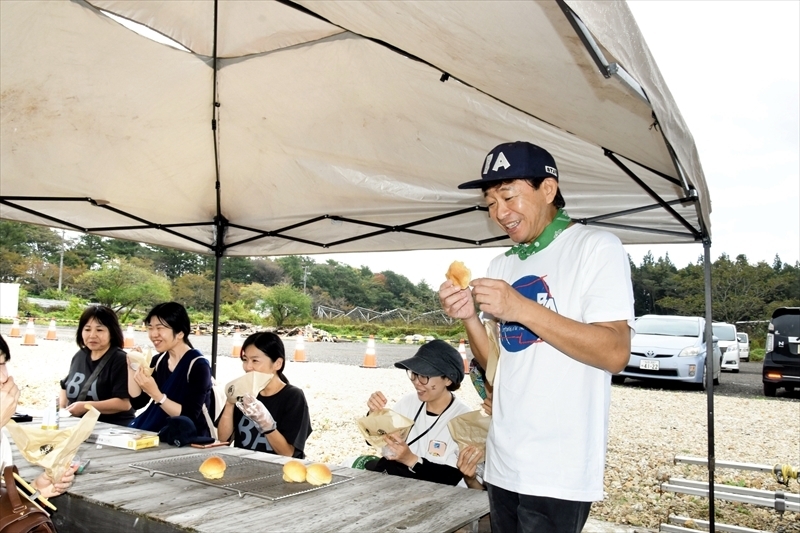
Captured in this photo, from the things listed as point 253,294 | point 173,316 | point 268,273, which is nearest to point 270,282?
point 268,273

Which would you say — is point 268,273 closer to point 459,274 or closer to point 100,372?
point 100,372

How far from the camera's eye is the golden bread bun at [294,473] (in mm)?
2215

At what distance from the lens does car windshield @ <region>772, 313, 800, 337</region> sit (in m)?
10.6

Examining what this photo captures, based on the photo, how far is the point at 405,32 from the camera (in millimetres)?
2328

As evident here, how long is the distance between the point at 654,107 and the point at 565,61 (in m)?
0.33

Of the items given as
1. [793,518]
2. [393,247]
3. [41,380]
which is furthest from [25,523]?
[41,380]

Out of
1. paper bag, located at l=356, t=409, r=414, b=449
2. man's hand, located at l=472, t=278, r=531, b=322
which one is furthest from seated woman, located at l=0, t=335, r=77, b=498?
man's hand, located at l=472, t=278, r=531, b=322

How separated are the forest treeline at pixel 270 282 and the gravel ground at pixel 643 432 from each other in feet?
49.3

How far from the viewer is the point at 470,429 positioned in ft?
8.80

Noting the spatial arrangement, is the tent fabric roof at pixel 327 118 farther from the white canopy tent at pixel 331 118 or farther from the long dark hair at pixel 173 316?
the long dark hair at pixel 173 316

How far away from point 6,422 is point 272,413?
179 centimetres

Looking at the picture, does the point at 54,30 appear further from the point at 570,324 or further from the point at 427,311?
the point at 427,311

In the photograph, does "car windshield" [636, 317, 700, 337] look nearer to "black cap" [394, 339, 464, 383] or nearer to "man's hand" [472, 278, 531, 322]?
"black cap" [394, 339, 464, 383]

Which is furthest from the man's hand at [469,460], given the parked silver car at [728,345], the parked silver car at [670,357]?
the parked silver car at [728,345]
